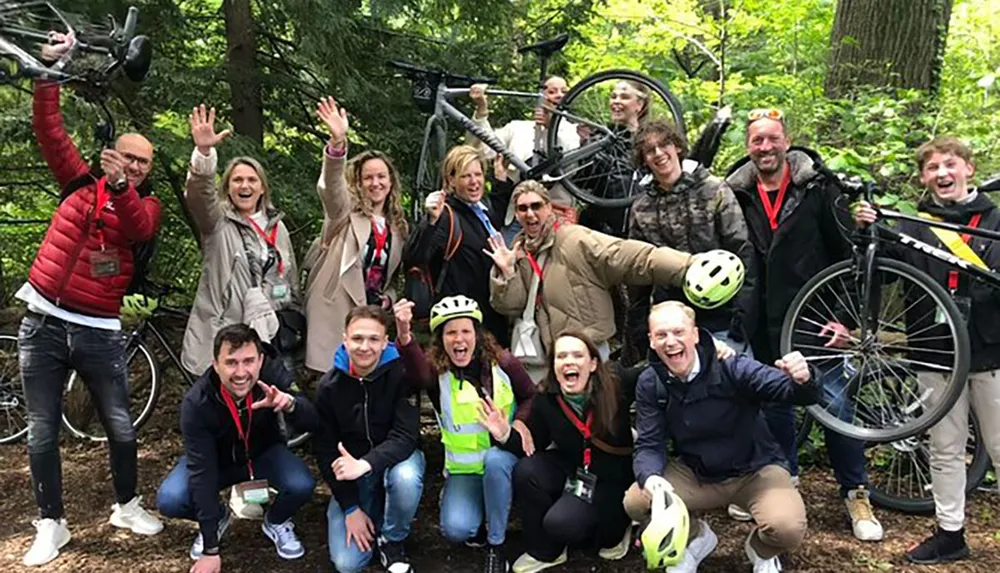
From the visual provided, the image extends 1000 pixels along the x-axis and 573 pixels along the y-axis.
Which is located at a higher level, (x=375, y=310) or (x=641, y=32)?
(x=641, y=32)

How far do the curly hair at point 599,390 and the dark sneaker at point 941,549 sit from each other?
5.75 feet

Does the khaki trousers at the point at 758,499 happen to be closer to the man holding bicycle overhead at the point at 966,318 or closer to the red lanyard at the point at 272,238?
the man holding bicycle overhead at the point at 966,318

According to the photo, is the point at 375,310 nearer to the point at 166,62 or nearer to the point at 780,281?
the point at 780,281

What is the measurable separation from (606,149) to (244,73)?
9.48 feet

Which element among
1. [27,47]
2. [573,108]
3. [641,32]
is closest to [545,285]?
[573,108]

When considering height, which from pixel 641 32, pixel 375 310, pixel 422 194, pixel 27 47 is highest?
pixel 641 32

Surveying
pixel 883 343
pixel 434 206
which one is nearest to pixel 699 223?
pixel 883 343

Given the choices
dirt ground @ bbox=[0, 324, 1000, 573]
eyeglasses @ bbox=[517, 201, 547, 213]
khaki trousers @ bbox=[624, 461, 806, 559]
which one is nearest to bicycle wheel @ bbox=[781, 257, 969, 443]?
khaki trousers @ bbox=[624, 461, 806, 559]

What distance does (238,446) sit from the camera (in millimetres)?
4230

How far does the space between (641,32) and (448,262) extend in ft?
20.2

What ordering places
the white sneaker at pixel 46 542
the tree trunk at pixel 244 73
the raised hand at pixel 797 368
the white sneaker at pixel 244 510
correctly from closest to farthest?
1. the raised hand at pixel 797 368
2. the white sneaker at pixel 46 542
3. the white sneaker at pixel 244 510
4. the tree trunk at pixel 244 73

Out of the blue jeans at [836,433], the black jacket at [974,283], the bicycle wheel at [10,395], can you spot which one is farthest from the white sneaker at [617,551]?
the bicycle wheel at [10,395]

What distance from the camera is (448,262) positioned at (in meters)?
4.64

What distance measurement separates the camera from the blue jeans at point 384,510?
4.05 metres
